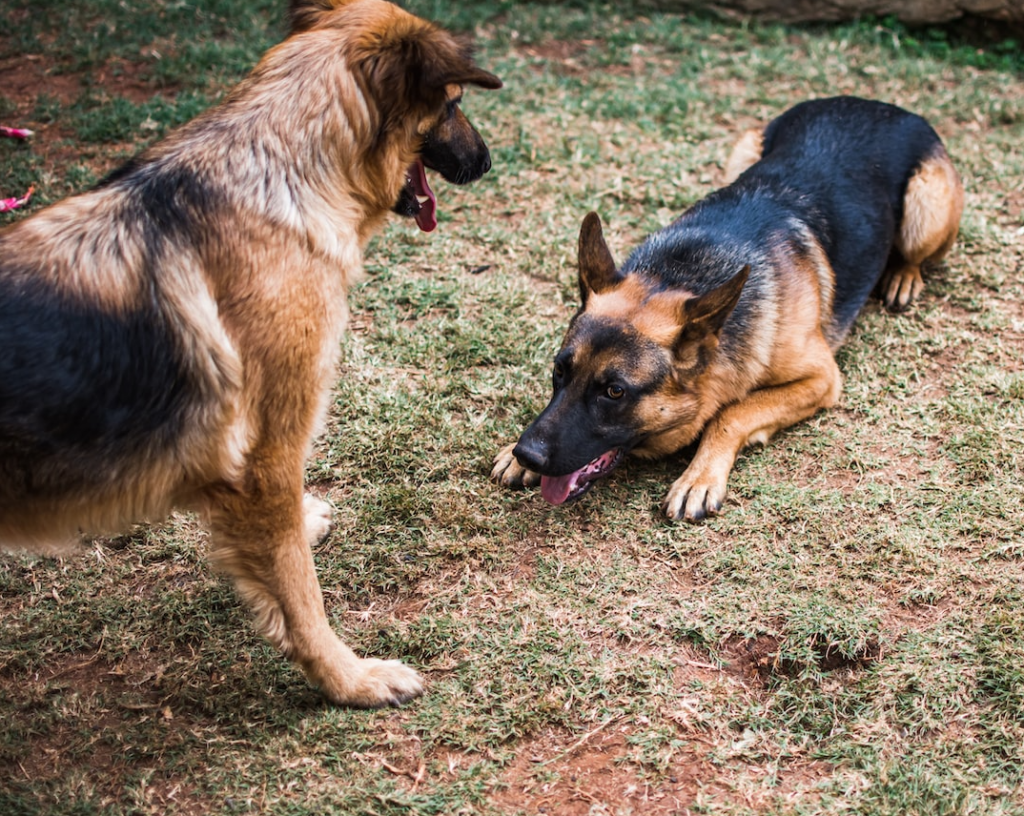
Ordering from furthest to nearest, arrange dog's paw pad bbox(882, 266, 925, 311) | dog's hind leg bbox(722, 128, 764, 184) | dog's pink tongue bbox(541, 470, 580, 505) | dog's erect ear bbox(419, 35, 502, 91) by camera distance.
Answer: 1. dog's hind leg bbox(722, 128, 764, 184)
2. dog's paw pad bbox(882, 266, 925, 311)
3. dog's pink tongue bbox(541, 470, 580, 505)
4. dog's erect ear bbox(419, 35, 502, 91)

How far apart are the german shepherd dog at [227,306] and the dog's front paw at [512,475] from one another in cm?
129

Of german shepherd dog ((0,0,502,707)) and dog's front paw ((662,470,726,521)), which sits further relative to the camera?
dog's front paw ((662,470,726,521))

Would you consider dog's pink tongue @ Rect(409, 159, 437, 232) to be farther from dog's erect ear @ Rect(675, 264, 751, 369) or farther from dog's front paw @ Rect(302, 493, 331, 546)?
dog's front paw @ Rect(302, 493, 331, 546)

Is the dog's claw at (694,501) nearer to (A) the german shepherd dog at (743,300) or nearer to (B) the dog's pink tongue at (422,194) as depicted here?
(A) the german shepherd dog at (743,300)

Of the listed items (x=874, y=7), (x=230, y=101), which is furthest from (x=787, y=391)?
(x=874, y=7)

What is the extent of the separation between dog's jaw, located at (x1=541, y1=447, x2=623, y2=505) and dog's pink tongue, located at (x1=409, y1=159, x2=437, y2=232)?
1208 mm

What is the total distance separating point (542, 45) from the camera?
8219 mm

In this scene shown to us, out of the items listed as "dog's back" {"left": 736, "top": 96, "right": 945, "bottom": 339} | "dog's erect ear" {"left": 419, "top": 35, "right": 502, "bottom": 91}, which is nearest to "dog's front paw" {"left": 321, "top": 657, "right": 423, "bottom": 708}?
"dog's erect ear" {"left": 419, "top": 35, "right": 502, "bottom": 91}

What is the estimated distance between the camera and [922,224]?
205 inches

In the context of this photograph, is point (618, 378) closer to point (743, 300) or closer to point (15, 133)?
point (743, 300)

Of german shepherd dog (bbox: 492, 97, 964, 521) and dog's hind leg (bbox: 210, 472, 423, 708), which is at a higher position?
german shepherd dog (bbox: 492, 97, 964, 521)

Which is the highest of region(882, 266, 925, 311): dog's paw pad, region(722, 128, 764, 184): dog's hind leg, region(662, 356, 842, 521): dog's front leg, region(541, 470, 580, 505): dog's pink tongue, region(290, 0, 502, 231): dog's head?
region(290, 0, 502, 231): dog's head

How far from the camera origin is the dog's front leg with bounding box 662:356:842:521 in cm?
408

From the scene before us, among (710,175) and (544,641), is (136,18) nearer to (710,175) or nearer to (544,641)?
(710,175)
